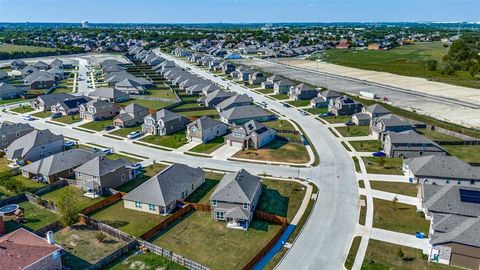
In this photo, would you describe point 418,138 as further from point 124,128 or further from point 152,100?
point 152,100

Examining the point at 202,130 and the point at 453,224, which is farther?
the point at 202,130

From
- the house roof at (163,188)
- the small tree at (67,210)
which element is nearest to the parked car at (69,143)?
the house roof at (163,188)

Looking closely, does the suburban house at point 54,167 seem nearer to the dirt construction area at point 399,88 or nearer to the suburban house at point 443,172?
the suburban house at point 443,172

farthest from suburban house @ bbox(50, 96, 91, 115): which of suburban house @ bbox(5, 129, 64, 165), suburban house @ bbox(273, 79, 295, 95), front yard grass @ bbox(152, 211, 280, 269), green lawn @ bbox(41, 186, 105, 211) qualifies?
front yard grass @ bbox(152, 211, 280, 269)

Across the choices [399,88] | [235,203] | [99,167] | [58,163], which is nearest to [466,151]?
[235,203]

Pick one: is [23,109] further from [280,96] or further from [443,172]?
[443,172]

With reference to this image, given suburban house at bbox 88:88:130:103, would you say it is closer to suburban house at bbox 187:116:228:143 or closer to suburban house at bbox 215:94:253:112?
suburban house at bbox 215:94:253:112
